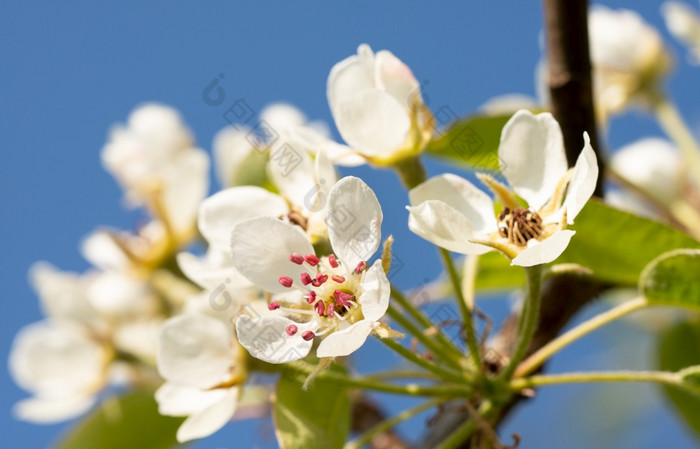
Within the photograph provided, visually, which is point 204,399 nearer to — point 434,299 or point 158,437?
point 158,437

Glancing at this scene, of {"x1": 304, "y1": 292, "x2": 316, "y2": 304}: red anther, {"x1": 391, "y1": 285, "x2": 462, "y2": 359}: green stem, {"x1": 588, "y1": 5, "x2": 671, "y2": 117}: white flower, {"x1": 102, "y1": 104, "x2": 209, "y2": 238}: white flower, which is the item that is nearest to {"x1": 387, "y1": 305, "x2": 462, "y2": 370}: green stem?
{"x1": 391, "y1": 285, "x2": 462, "y2": 359}: green stem

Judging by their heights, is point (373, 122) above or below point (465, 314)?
above

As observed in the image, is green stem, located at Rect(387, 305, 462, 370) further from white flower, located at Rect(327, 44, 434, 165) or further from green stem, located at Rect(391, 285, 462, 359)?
white flower, located at Rect(327, 44, 434, 165)

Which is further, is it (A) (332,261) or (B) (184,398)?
(B) (184,398)

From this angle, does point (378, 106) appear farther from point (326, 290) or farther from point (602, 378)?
point (602, 378)

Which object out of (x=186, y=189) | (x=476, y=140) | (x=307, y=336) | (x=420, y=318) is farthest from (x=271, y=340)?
(x=186, y=189)

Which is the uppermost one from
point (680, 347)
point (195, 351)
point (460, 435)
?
point (195, 351)
